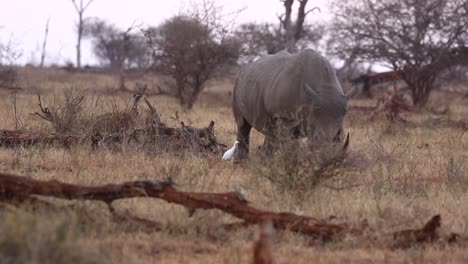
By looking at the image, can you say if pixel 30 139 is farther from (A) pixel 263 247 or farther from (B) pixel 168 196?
(A) pixel 263 247

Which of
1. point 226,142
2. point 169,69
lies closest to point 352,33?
point 169,69

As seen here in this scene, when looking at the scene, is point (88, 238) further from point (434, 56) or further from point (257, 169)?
point (434, 56)

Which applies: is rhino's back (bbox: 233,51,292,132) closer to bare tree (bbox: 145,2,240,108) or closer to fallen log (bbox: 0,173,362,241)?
fallen log (bbox: 0,173,362,241)

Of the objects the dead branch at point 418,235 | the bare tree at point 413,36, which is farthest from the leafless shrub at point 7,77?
the dead branch at point 418,235

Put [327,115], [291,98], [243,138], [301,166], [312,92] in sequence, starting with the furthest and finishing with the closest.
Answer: [243,138], [291,98], [312,92], [327,115], [301,166]

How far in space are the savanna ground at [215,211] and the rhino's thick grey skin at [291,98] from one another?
0.57 meters

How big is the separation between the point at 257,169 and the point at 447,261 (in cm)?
217

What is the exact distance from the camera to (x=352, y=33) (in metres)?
25.7

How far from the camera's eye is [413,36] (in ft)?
80.5

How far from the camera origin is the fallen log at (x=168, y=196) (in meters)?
5.45

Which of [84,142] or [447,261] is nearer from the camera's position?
[447,261]

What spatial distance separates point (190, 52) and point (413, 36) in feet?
23.7

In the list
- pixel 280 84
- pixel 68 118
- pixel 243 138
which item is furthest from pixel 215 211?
pixel 68 118

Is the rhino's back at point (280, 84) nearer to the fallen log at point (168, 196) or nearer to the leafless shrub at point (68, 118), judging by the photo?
the leafless shrub at point (68, 118)
